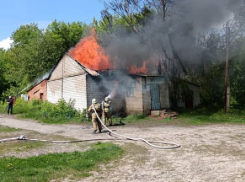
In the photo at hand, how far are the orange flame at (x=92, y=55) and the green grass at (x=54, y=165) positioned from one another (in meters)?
12.4

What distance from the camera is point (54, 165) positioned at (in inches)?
271

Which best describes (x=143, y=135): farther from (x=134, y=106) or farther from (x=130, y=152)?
(x=134, y=106)

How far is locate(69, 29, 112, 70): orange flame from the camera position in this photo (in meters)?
20.5

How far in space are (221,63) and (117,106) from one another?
965 cm

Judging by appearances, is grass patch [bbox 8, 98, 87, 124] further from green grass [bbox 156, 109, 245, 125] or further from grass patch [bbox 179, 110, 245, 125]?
grass patch [bbox 179, 110, 245, 125]

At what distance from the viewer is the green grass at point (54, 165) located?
6031 mm

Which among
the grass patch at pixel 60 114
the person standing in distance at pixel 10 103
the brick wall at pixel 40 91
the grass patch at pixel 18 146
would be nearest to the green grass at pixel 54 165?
the grass patch at pixel 18 146

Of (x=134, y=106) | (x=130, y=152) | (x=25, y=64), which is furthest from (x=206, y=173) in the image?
(x=25, y=64)

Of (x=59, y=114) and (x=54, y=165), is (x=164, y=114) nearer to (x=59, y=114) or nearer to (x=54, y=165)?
(x=59, y=114)

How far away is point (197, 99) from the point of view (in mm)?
22938

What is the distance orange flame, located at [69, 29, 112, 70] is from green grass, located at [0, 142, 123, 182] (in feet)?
40.8

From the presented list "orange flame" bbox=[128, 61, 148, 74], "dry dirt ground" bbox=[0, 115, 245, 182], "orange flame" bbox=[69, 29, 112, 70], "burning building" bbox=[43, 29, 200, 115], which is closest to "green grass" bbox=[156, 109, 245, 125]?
"burning building" bbox=[43, 29, 200, 115]

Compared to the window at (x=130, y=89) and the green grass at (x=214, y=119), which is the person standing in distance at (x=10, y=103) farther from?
the green grass at (x=214, y=119)

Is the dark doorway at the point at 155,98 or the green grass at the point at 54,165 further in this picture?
the dark doorway at the point at 155,98
